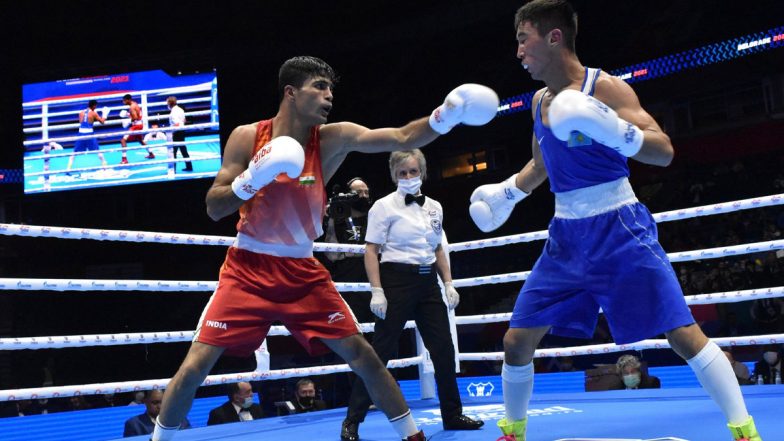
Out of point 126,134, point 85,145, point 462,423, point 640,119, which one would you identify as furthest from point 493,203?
point 85,145

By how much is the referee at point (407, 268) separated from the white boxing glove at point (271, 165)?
3.96 feet

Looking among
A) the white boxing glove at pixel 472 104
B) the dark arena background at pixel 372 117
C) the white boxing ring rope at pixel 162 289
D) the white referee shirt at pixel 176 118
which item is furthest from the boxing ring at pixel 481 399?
the dark arena background at pixel 372 117

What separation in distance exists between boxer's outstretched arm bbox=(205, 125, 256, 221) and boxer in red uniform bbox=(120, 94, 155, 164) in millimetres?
8083

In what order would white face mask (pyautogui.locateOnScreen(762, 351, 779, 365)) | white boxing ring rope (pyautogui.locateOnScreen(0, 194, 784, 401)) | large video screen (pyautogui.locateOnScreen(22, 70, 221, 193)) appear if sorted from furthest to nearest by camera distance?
large video screen (pyautogui.locateOnScreen(22, 70, 221, 193)) → white face mask (pyautogui.locateOnScreen(762, 351, 779, 365)) → white boxing ring rope (pyautogui.locateOnScreen(0, 194, 784, 401))

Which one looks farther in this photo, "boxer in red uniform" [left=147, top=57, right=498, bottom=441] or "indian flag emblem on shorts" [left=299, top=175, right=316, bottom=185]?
"indian flag emblem on shorts" [left=299, top=175, right=316, bottom=185]

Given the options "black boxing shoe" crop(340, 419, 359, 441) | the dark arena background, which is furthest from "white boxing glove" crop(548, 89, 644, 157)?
the dark arena background

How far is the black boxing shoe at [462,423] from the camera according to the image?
3109 mm

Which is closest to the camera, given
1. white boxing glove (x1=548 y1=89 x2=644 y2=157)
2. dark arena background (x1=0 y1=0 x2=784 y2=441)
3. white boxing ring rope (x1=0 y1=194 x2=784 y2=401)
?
white boxing glove (x1=548 y1=89 x2=644 y2=157)

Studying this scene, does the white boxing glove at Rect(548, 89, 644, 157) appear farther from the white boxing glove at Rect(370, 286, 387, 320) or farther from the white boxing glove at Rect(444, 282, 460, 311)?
the white boxing glove at Rect(444, 282, 460, 311)

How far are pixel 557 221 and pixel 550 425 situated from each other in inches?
41.4

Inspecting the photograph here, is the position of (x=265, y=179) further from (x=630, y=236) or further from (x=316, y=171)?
(x=630, y=236)

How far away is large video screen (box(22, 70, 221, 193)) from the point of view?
10.1 metres

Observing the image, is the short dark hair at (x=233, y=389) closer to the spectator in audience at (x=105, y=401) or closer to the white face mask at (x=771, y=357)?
the white face mask at (x=771, y=357)

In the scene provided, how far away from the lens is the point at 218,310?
7.85 ft
